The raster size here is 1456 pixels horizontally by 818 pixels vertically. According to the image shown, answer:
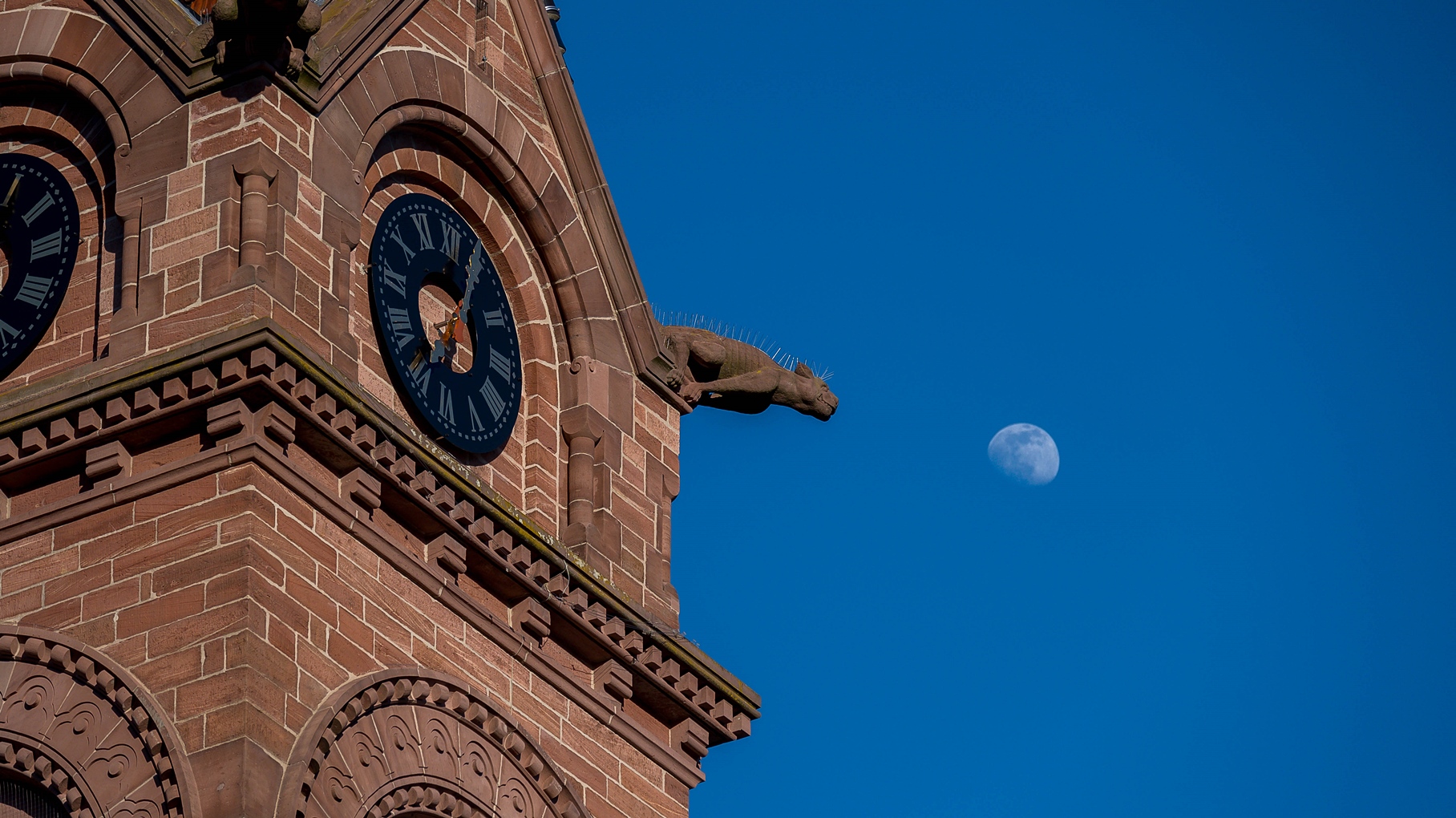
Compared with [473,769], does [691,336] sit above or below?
above

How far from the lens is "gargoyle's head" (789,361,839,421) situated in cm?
3975

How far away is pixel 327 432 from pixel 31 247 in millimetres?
4131

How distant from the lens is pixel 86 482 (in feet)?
107

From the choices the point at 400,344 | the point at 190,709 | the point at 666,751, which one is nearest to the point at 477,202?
the point at 400,344

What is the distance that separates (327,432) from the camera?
32.7 metres

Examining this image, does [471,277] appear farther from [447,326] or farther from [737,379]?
[737,379]

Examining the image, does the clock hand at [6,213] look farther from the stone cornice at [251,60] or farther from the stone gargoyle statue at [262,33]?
the stone gargoyle statue at [262,33]

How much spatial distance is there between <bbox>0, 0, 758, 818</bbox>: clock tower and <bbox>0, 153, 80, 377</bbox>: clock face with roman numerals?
0.04m

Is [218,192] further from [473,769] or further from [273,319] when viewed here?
[473,769]

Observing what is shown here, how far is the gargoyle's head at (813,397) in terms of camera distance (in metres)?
39.8

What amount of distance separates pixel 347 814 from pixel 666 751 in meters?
5.50

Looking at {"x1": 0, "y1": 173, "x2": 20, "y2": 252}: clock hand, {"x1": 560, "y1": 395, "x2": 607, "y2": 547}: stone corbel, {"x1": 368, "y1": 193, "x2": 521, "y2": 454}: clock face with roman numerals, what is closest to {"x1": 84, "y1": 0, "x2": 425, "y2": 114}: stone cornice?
{"x1": 368, "y1": 193, "x2": 521, "y2": 454}: clock face with roman numerals

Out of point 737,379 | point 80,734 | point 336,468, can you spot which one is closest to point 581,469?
point 737,379

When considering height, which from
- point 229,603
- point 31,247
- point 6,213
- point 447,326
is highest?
point 6,213
